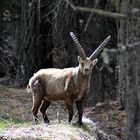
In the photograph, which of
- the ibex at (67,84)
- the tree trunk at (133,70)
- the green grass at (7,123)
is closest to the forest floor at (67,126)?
the green grass at (7,123)

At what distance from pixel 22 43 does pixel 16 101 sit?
5250 millimetres

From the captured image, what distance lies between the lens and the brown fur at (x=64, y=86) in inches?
464

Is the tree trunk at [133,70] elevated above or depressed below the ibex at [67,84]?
above

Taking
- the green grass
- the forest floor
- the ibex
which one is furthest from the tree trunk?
the green grass

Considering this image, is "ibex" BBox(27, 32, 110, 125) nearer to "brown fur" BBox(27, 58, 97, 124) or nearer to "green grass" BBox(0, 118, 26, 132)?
"brown fur" BBox(27, 58, 97, 124)

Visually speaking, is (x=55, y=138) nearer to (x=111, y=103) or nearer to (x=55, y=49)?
(x=111, y=103)

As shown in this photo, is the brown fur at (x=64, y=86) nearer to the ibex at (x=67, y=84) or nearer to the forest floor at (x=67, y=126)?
the ibex at (x=67, y=84)

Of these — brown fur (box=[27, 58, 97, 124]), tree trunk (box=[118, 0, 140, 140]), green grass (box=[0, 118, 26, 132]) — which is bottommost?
green grass (box=[0, 118, 26, 132])

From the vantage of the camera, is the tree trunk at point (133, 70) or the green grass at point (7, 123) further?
the green grass at point (7, 123)

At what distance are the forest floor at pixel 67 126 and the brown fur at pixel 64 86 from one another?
44 centimetres

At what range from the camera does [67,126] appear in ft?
37.4

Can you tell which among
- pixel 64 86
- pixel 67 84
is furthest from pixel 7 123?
pixel 67 84

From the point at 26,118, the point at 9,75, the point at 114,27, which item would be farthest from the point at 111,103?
the point at 9,75

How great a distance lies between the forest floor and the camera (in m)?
10.6
